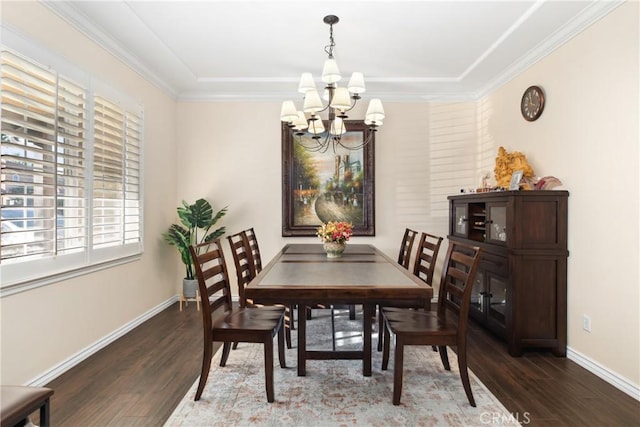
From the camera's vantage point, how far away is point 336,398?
2.28 m

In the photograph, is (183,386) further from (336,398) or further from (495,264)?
(495,264)

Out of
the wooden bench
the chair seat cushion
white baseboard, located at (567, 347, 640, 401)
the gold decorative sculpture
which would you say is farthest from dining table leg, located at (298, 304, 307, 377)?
the gold decorative sculpture

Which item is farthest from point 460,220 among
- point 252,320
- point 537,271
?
point 252,320

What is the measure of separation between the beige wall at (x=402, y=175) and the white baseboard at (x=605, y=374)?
4cm

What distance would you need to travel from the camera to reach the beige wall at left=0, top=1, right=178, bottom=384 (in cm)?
228

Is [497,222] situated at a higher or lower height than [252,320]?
higher

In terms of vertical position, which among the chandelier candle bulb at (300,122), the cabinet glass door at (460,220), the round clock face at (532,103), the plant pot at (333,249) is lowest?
the plant pot at (333,249)

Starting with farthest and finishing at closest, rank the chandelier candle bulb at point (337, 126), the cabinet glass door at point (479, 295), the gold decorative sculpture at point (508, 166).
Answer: the cabinet glass door at point (479, 295), the gold decorative sculpture at point (508, 166), the chandelier candle bulb at point (337, 126)

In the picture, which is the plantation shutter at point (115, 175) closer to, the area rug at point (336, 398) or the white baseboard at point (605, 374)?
the area rug at point (336, 398)

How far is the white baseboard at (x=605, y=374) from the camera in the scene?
7.74 feet

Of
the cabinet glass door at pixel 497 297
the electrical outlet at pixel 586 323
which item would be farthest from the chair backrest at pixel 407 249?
the electrical outlet at pixel 586 323

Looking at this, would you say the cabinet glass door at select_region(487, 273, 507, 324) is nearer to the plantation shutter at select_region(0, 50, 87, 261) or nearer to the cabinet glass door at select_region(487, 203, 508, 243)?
the cabinet glass door at select_region(487, 203, 508, 243)

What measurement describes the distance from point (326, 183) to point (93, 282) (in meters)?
2.75

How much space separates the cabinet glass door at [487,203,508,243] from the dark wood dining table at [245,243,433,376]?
1095 mm
